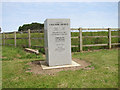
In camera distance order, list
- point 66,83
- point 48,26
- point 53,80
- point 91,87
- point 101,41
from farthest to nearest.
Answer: point 101,41
point 48,26
point 53,80
point 66,83
point 91,87

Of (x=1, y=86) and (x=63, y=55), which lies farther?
(x=63, y=55)

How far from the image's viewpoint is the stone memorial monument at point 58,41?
5.76 metres

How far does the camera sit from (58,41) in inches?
231

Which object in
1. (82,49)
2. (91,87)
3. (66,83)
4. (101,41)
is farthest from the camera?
(101,41)

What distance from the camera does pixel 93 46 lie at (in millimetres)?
10961

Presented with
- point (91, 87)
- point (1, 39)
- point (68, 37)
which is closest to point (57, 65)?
point (68, 37)

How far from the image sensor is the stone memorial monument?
5.76 meters

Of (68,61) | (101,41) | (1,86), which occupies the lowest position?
(1,86)

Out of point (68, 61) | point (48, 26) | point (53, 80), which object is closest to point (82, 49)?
point (68, 61)

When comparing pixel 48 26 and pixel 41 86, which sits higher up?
pixel 48 26

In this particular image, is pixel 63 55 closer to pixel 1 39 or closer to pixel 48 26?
pixel 48 26

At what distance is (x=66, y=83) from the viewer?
12.6ft

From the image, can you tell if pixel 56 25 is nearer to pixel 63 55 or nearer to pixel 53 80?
pixel 63 55

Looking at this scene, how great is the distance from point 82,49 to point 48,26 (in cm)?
538
